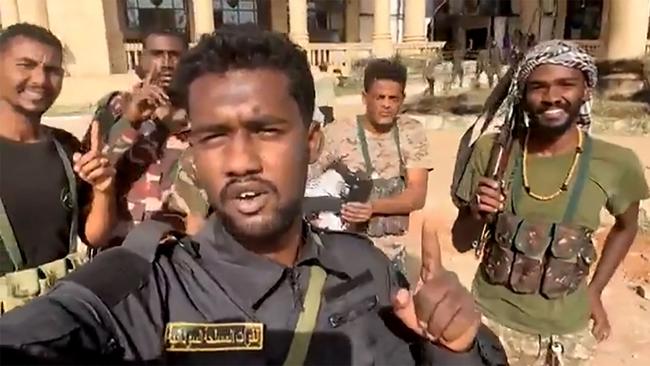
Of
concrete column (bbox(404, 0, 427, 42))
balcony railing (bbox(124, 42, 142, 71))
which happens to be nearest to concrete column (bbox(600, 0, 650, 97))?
concrete column (bbox(404, 0, 427, 42))

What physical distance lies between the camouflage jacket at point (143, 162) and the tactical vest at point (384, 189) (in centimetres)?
87

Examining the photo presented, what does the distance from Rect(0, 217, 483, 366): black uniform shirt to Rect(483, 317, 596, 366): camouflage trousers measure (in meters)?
1.16

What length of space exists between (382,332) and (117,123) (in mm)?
1898

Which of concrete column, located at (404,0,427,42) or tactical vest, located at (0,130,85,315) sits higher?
concrete column, located at (404,0,427,42)

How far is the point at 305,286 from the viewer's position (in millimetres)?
1285

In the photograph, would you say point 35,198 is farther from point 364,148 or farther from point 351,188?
point 364,148

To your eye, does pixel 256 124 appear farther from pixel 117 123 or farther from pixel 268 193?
pixel 117 123

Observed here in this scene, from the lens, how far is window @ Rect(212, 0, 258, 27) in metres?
22.8

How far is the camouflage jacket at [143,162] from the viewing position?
2652 mm

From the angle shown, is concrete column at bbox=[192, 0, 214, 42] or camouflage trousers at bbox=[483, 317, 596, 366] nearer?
camouflage trousers at bbox=[483, 317, 596, 366]

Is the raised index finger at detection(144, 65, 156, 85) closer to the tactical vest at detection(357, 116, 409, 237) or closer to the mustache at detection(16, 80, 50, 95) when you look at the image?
the mustache at detection(16, 80, 50, 95)

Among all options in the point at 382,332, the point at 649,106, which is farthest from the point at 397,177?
the point at 649,106

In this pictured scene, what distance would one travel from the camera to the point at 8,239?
2168mm

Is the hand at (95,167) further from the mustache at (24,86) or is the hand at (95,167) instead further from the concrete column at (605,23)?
the concrete column at (605,23)
